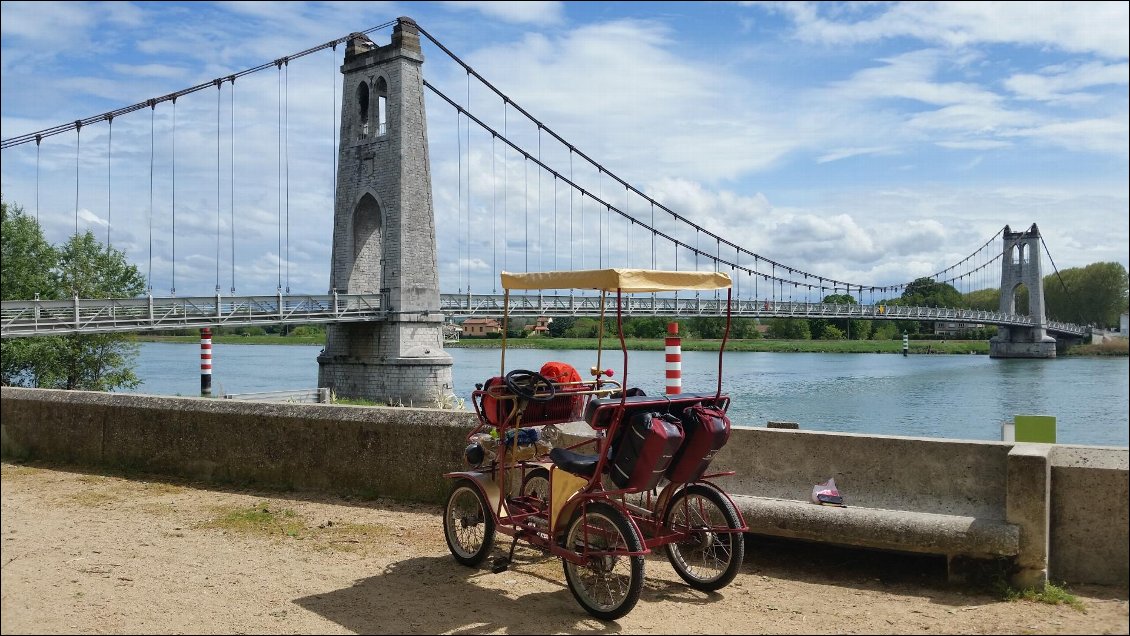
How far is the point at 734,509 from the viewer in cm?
458

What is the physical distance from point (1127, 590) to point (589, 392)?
2.84m

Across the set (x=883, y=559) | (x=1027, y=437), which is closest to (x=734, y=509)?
(x=883, y=559)

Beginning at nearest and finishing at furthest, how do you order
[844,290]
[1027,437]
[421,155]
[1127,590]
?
[1127,590], [1027,437], [421,155], [844,290]

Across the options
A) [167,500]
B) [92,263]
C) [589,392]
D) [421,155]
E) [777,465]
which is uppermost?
[421,155]

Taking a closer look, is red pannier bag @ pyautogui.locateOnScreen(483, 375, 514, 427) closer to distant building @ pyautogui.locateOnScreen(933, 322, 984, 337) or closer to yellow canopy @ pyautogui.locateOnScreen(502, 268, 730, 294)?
yellow canopy @ pyautogui.locateOnScreen(502, 268, 730, 294)

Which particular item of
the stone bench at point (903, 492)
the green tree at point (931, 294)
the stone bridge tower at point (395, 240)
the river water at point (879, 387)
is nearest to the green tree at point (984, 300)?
the green tree at point (931, 294)

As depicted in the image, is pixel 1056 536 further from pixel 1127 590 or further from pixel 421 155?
pixel 421 155

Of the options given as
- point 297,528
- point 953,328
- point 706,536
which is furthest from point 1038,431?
point 953,328

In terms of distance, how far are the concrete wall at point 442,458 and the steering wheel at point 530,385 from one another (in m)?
1.14

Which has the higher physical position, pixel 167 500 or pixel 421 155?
pixel 421 155

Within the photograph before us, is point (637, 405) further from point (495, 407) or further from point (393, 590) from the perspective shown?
point (393, 590)

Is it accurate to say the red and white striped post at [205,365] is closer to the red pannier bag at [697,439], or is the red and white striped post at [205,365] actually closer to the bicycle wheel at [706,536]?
the bicycle wheel at [706,536]

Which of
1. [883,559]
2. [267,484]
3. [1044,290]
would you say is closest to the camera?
[883,559]

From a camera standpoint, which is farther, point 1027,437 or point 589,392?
point 1027,437
